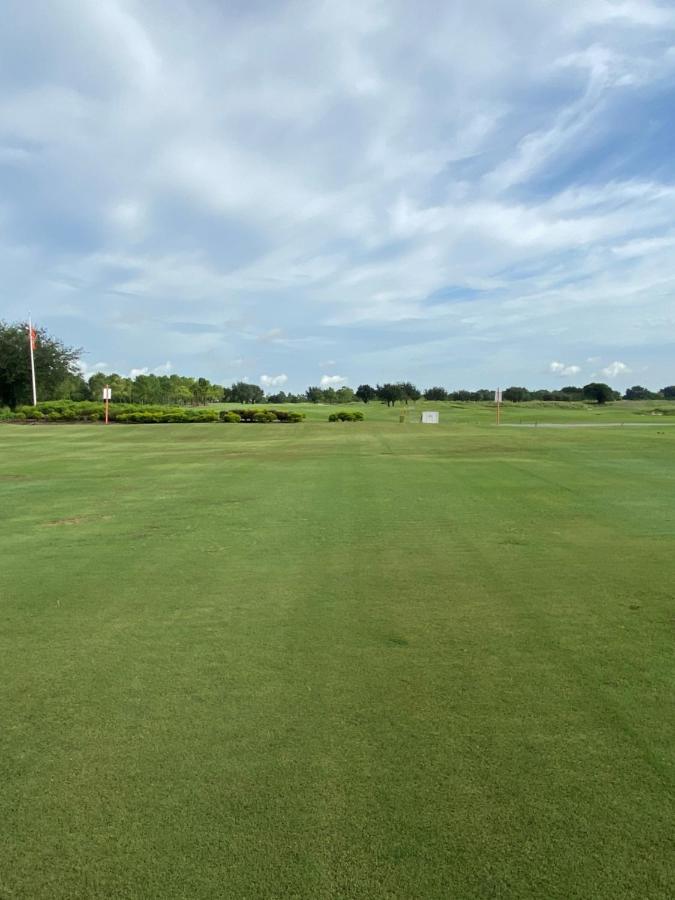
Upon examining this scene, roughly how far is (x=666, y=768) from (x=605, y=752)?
273 mm

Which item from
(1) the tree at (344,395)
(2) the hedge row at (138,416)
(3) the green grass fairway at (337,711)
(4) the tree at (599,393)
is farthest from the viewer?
Answer: (1) the tree at (344,395)

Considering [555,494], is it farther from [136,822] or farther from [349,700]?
[136,822]

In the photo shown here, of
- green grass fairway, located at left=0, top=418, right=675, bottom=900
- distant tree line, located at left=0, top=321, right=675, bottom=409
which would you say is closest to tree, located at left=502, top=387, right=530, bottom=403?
distant tree line, located at left=0, top=321, right=675, bottom=409

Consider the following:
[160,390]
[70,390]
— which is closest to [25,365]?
[70,390]

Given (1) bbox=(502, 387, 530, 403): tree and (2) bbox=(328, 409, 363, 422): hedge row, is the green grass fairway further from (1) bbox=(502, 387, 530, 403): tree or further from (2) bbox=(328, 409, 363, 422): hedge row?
(1) bbox=(502, 387, 530, 403): tree

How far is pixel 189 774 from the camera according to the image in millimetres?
3018

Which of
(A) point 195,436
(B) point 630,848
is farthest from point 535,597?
(A) point 195,436

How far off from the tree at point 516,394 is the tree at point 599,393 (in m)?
8.73

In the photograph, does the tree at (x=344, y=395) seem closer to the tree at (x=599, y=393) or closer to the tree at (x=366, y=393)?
the tree at (x=366, y=393)

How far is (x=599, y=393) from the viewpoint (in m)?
88.9

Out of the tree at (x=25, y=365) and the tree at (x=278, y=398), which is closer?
the tree at (x=25, y=365)

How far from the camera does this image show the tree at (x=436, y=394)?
10488 cm

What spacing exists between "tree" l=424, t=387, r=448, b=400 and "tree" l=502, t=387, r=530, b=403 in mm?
10990

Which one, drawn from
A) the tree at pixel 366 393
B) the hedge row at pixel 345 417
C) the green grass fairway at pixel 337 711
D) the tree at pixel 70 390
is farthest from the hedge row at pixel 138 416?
the tree at pixel 366 393
